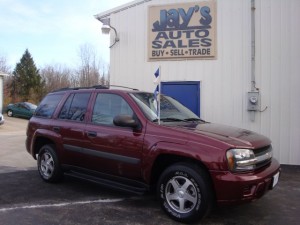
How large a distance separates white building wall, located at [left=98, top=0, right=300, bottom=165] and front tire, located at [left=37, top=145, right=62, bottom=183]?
4146 mm

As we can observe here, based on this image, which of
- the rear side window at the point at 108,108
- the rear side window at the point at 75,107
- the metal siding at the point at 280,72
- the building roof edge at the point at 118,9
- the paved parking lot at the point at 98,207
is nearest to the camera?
the paved parking lot at the point at 98,207

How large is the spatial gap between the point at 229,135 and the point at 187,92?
188 inches

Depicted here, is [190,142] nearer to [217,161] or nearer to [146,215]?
[217,161]

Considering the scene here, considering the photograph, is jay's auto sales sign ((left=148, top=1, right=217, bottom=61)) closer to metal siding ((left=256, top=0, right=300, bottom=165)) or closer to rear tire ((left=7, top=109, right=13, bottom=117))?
metal siding ((left=256, top=0, right=300, bottom=165))

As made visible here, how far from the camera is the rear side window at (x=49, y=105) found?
22.9ft

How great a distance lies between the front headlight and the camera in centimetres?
452

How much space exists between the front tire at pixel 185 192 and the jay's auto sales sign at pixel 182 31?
5285mm

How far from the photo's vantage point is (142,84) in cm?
1009

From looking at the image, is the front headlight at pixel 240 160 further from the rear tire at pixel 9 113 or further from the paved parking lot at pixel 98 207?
the rear tire at pixel 9 113

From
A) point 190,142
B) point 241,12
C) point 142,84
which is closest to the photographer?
point 190,142

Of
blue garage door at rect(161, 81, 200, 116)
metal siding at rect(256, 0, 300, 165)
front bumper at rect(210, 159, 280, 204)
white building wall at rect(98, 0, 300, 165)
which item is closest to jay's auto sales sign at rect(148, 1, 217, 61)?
white building wall at rect(98, 0, 300, 165)

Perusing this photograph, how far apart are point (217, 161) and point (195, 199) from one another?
59 cm

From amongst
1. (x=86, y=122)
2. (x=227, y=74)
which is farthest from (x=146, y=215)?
(x=227, y=74)

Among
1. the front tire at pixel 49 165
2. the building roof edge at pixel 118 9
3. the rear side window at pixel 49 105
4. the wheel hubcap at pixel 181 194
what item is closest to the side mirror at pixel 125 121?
the wheel hubcap at pixel 181 194
